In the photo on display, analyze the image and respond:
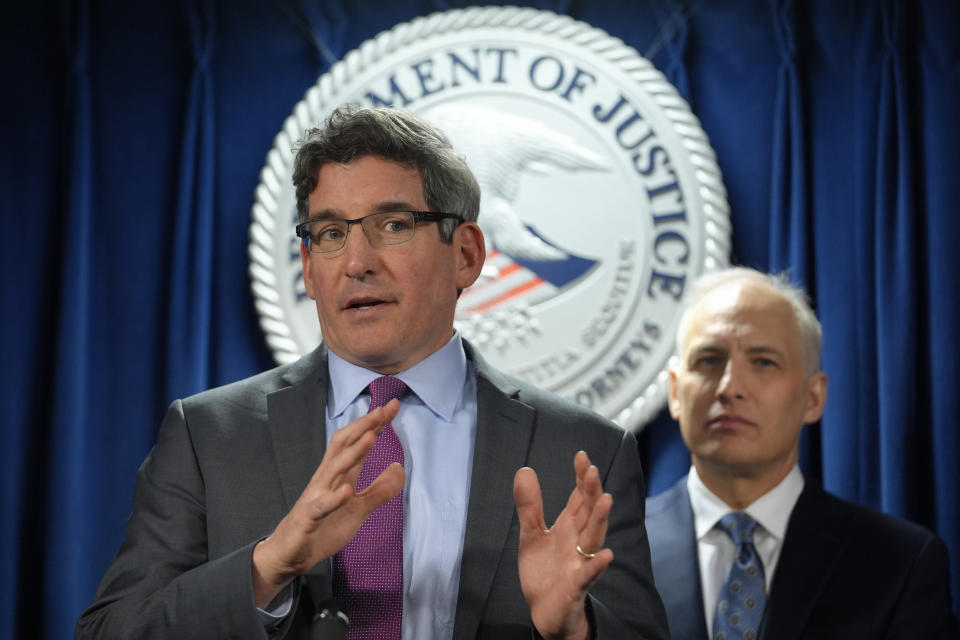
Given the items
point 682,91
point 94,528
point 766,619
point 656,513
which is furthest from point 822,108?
point 94,528

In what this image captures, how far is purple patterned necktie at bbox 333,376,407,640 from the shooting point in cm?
152

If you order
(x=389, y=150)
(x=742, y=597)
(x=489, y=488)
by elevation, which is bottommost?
(x=742, y=597)

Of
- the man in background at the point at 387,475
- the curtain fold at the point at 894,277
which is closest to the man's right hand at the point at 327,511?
the man in background at the point at 387,475

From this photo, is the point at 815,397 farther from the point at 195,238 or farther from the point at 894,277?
the point at 195,238

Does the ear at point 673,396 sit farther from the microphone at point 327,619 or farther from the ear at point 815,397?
the microphone at point 327,619

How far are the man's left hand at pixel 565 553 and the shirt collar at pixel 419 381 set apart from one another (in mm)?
328

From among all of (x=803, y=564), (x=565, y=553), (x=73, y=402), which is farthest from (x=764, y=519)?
(x=73, y=402)

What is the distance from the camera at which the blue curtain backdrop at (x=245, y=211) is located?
257 cm

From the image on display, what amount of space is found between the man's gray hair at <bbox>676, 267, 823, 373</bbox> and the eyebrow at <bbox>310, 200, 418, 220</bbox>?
3.37 ft

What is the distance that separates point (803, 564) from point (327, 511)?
1.31 meters

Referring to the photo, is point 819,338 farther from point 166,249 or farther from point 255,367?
point 166,249

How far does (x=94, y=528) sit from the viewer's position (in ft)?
8.90

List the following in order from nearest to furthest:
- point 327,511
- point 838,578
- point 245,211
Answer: point 327,511 → point 838,578 → point 245,211

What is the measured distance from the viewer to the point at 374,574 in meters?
1.54
